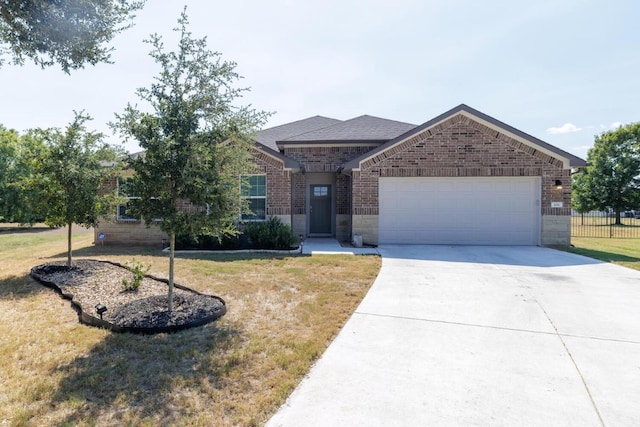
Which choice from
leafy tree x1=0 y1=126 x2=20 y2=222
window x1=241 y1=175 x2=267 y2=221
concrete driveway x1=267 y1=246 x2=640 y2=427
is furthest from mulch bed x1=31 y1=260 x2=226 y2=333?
leafy tree x1=0 y1=126 x2=20 y2=222

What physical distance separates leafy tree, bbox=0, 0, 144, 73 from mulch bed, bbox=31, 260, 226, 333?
418 centimetres

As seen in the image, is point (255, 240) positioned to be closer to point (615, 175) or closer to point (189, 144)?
point (189, 144)

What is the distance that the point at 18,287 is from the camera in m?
Answer: 6.54

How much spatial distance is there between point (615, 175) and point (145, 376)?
1574 inches

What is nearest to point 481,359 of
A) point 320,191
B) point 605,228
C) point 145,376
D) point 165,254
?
point 145,376

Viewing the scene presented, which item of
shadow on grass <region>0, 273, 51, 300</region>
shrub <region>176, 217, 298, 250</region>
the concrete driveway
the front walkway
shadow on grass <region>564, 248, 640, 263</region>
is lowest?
the concrete driveway

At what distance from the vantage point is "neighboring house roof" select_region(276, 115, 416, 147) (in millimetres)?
13727

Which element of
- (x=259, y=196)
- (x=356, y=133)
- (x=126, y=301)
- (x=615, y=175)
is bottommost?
(x=126, y=301)

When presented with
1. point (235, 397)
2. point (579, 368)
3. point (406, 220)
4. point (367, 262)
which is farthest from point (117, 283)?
point (406, 220)

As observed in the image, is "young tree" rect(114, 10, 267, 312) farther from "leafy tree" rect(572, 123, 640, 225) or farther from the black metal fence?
"leafy tree" rect(572, 123, 640, 225)

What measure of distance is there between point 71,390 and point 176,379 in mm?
851

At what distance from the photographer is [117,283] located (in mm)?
6668

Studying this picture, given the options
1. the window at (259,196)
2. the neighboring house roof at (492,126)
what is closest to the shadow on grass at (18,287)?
the window at (259,196)

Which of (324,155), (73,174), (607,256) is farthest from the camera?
(324,155)
